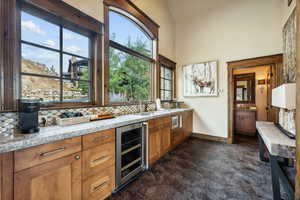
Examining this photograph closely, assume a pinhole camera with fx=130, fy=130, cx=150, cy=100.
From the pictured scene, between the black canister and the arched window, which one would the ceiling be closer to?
the arched window

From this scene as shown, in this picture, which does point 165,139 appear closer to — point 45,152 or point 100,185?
point 100,185

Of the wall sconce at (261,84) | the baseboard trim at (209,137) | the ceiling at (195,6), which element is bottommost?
the baseboard trim at (209,137)

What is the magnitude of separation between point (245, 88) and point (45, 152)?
6095 millimetres

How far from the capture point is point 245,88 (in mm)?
5016

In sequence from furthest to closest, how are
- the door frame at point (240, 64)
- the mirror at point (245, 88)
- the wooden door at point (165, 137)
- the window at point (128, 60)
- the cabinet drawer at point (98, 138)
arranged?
the mirror at point (245, 88) → the door frame at point (240, 64) → the wooden door at point (165, 137) → the window at point (128, 60) → the cabinet drawer at point (98, 138)

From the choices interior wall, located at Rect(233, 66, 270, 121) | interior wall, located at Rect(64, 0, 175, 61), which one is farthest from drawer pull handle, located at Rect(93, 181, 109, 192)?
interior wall, located at Rect(233, 66, 270, 121)

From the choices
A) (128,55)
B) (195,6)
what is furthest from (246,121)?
(128,55)

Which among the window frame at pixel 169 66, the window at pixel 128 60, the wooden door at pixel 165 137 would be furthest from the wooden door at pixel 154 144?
the window frame at pixel 169 66

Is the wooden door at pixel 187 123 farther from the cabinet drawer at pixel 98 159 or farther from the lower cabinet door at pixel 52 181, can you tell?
the lower cabinet door at pixel 52 181

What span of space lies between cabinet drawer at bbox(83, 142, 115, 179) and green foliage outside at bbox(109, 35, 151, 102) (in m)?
1.10

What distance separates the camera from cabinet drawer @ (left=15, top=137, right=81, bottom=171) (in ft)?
3.18

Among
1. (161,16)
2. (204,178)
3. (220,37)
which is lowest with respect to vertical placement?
(204,178)

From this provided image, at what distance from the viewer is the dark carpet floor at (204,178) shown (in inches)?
66.6

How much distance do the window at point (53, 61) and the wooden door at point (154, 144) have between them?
4.13 feet
